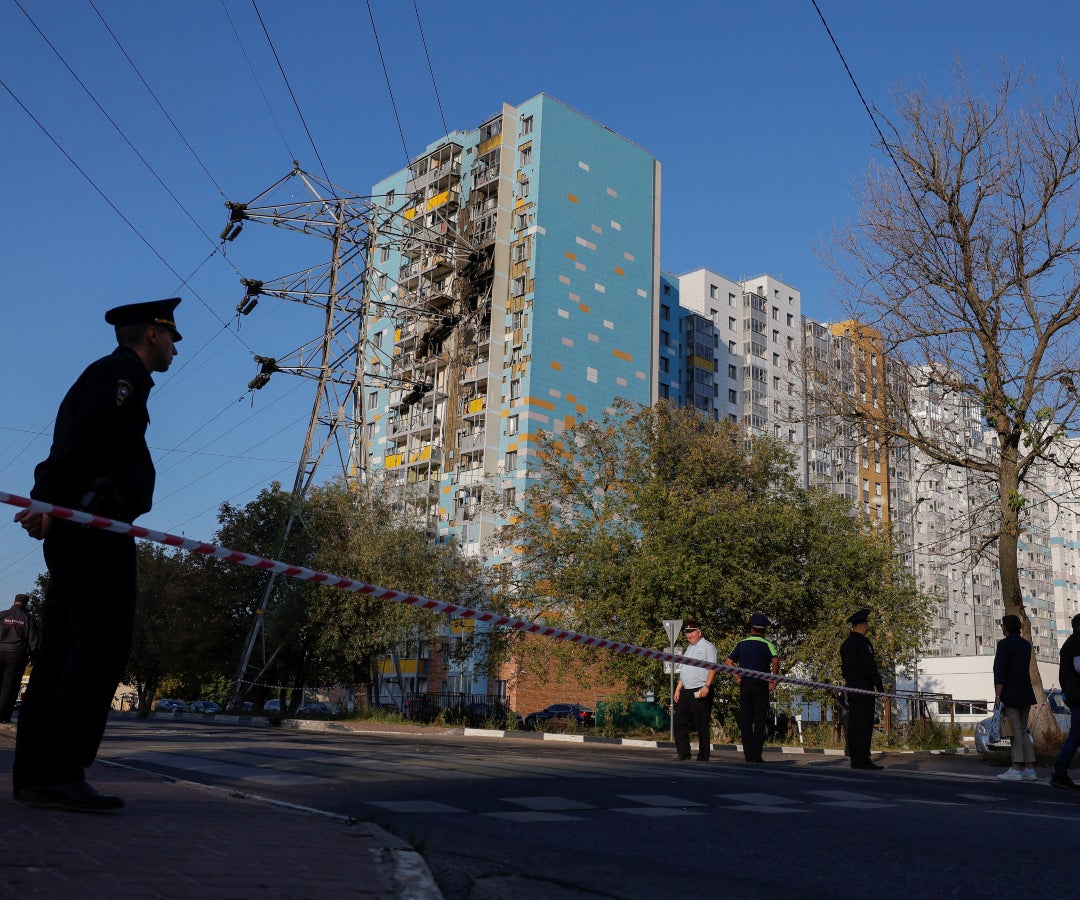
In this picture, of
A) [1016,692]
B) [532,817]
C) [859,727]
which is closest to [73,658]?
[532,817]

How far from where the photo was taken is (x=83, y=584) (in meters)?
4.66

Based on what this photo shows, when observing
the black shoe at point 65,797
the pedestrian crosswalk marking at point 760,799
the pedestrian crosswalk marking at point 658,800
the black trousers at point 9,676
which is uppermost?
the black trousers at point 9,676

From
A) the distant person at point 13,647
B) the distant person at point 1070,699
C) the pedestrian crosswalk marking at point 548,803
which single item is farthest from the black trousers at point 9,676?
the distant person at point 1070,699

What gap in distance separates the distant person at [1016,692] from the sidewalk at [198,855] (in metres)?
9.63

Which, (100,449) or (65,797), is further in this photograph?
(100,449)

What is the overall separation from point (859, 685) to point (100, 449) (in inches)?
425

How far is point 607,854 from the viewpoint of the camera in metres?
4.73

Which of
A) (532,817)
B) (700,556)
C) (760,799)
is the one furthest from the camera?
(700,556)

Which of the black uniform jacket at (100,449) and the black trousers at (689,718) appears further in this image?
the black trousers at (689,718)

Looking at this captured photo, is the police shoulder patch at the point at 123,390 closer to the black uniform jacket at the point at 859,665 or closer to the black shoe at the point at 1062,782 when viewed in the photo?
the black shoe at the point at 1062,782

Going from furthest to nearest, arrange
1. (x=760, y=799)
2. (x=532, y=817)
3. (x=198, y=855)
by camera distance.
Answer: (x=760, y=799) → (x=532, y=817) → (x=198, y=855)

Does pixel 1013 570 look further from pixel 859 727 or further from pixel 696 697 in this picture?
pixel 696 697

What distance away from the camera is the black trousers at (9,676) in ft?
44.0

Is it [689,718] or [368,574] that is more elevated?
[368,574]
